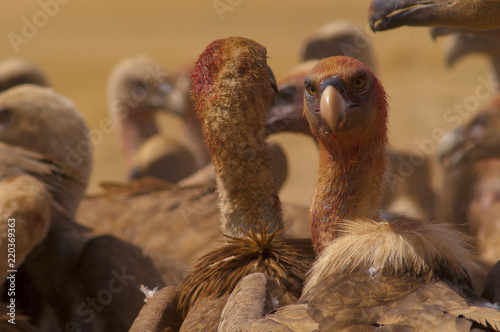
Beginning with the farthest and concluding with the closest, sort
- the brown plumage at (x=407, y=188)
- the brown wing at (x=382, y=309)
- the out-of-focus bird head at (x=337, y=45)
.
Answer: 1. the out-of-focus bird head at (x=337, y=45)
2. the brown plumage at (x=407, y=188)
3. the brown wing at (x=382, y=309)

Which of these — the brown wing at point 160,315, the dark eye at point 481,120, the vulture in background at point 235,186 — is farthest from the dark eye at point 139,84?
the brown wing at point 160,315

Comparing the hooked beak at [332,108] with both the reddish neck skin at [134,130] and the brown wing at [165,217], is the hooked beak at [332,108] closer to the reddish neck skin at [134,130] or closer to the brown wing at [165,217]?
the brown wing at [165,217]

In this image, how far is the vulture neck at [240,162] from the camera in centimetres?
301

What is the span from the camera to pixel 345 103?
270 centimetres

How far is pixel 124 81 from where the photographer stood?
30.0 ft

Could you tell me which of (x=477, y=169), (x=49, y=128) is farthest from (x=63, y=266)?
(x=477, y=169)

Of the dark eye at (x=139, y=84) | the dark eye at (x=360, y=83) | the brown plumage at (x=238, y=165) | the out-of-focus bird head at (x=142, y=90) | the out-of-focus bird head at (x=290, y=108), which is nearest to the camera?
the dark eye at (x=360, y=83)

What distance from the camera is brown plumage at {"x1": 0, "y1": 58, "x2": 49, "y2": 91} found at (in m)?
7.26

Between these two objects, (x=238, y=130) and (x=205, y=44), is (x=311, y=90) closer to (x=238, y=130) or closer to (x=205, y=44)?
(x=238, y=130)

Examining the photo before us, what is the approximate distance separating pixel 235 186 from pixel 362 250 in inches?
28.1

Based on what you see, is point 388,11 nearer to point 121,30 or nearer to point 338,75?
point 338,75

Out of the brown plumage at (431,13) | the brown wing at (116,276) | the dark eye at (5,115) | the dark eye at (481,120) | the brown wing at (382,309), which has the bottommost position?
the brown wing at (116,276)

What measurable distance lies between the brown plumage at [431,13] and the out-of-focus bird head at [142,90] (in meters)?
4.89

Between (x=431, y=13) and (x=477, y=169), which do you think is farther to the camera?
(x=477, y=169)
